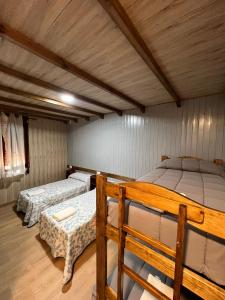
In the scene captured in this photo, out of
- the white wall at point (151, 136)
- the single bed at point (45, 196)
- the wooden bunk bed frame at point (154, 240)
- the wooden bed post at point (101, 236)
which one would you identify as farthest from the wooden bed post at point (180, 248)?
the single bed at point (45, 196)

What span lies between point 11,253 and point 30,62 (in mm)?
2820

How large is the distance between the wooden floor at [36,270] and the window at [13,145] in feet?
5.60

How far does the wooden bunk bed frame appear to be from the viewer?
71 centimetres

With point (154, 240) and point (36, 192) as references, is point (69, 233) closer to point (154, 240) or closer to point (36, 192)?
point (154, 240)

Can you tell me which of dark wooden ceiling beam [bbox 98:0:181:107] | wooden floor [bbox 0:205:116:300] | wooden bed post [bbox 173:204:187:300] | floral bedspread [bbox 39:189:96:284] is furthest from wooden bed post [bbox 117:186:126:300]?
dark wooden ceiling beam [bbox 98:0:181:107]

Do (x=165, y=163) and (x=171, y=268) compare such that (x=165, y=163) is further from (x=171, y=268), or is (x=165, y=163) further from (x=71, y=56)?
(x=71, y=56)

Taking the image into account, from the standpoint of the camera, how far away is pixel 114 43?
1.25m

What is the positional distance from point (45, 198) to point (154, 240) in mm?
2777

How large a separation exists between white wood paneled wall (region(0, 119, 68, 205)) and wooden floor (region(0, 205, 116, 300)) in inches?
62.9

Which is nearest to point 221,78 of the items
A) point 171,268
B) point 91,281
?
point 171,268

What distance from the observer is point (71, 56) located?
1438 mm

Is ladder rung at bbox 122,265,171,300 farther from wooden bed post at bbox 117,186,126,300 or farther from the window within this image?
the window

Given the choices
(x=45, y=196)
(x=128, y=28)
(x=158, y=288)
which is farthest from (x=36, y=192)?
(x=128, y=28)

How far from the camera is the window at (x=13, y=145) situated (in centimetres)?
350
